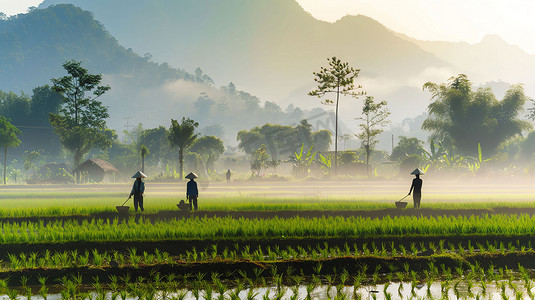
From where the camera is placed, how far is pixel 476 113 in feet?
199

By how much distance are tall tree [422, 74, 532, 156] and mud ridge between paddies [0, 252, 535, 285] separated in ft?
175

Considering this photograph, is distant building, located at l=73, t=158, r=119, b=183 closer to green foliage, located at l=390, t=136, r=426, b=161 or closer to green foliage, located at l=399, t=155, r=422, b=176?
green foliage, located at l=399, t=155, r=422, b=176

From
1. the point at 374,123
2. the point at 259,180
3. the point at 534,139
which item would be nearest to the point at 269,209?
the point at 259,180

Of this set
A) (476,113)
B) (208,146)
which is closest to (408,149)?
(476,113)

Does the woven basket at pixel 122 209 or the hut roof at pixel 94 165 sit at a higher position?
the hut roof at pixel 94 165

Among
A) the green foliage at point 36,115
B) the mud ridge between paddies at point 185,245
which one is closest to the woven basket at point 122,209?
the mud ridge between paddies at point 185,245

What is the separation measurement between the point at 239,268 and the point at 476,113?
57940 millimetres

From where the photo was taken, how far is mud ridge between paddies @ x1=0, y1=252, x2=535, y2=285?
380 inches

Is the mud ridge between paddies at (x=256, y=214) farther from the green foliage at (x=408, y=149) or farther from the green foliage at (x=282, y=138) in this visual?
the green foliage at (x=282, y=138)

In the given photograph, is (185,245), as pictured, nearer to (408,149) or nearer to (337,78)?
(337,78)

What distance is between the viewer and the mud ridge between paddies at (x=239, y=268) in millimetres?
9656

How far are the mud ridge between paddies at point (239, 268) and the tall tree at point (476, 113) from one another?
5321 centimetres

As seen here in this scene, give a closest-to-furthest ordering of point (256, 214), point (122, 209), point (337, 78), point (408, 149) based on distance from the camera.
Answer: point (122, 209) < point (256, 214) < point (337, 78) < point (408, 149)

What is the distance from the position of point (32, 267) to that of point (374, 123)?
4932 centimetres
